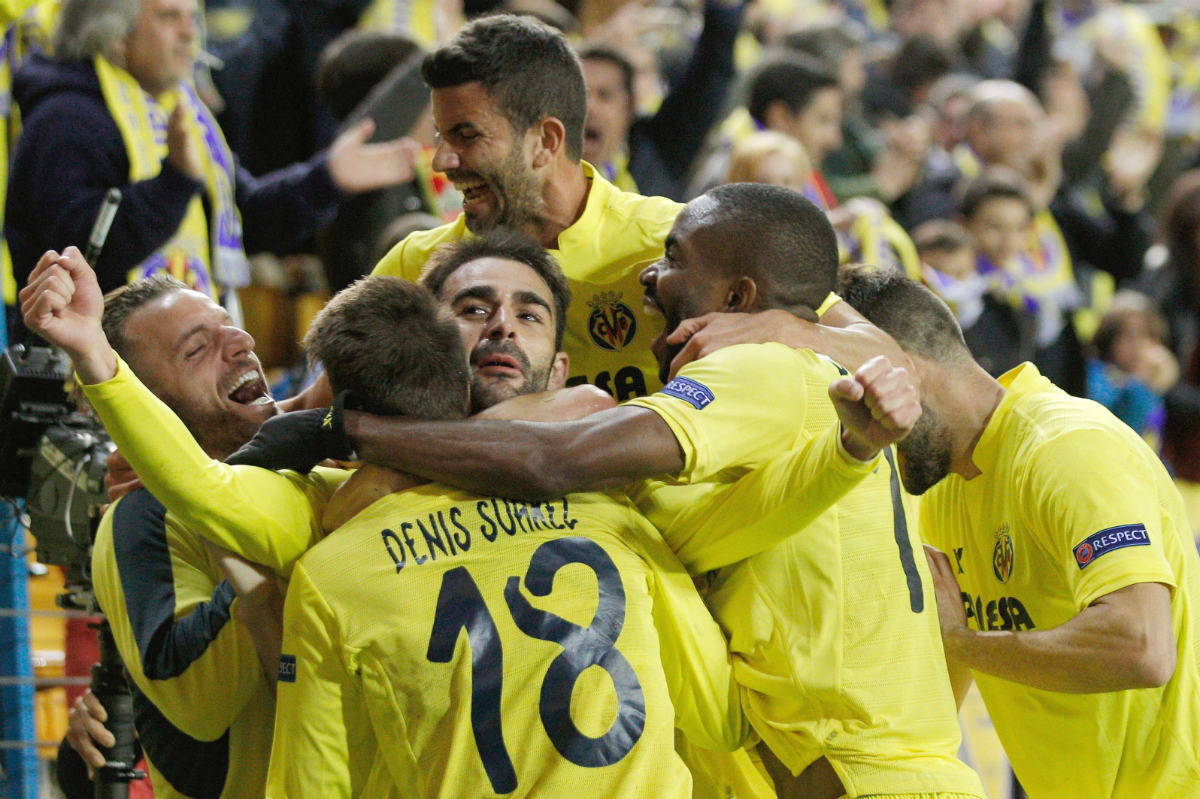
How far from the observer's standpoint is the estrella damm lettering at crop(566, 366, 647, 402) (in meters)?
3.87

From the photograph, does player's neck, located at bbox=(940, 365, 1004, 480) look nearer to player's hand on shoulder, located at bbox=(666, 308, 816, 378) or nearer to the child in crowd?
player's hand on shoulder, located at bbox=(666, 308, 816, 378)

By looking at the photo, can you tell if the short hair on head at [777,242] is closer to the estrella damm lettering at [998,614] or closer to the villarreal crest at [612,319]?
the villarreal crest at [612,319]

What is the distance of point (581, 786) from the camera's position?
265cm

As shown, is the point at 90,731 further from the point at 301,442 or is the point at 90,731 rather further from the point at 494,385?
the point at 494,385

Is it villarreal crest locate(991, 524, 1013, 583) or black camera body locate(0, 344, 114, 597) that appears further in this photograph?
black camera body locate(0, 344, 114, 597)

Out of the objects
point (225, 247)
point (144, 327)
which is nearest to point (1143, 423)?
point (225, 247)

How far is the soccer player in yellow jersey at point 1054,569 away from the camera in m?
3.22

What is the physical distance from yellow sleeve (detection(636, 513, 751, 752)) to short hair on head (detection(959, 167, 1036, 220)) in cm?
517

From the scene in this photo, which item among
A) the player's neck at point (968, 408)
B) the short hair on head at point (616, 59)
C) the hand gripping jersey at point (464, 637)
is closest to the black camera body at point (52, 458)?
the hand gripping jersey at point (464, 637)

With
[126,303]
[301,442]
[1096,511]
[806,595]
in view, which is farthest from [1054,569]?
[126,303]

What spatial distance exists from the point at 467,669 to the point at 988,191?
563 centimetres

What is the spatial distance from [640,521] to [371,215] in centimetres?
347

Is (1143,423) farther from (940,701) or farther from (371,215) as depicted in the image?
(940,701)

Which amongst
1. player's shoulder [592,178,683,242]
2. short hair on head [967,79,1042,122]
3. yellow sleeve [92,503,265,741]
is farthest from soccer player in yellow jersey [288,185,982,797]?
short hair on head [967,79,1042,122]
